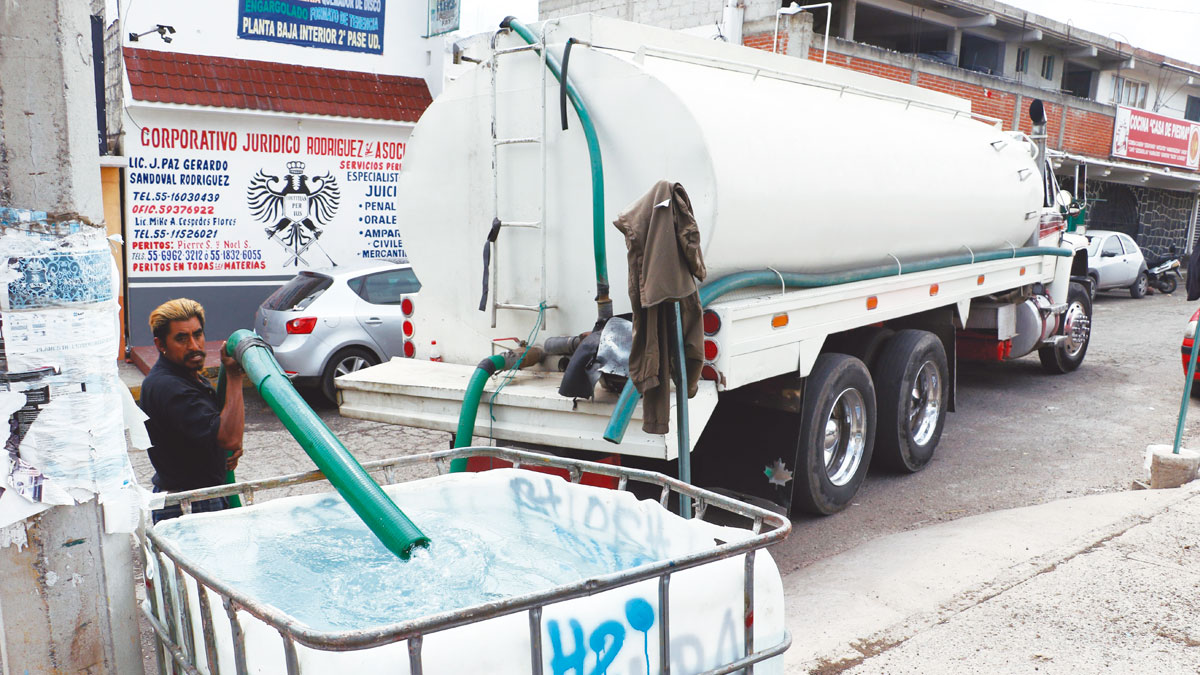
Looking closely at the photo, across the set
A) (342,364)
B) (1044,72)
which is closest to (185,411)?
(342,364)

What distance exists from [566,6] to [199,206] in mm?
12784

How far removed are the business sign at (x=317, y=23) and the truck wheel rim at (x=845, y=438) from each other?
9260 mm

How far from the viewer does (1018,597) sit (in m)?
4.19

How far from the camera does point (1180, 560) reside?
4.55m

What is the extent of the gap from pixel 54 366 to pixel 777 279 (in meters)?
3.80

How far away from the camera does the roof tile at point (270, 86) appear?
10766 millimetres

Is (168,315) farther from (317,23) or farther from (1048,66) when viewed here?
(1048,66)

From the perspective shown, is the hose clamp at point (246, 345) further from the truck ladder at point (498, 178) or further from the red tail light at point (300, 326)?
the red tail light at point (300, 326)

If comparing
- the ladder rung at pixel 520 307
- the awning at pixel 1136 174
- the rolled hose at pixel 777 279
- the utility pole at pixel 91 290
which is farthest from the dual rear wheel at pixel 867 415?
the awning at pixel 1136 174

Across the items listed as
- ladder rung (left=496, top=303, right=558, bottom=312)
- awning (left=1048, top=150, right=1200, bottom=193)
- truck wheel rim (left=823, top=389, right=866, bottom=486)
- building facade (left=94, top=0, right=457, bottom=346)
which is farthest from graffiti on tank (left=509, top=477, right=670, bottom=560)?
awning (left=1048, top=150, right=1200, bottom=193)

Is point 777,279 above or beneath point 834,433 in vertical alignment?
above

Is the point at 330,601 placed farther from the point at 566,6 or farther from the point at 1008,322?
the point at 566,6

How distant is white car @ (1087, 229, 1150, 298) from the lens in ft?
64.3

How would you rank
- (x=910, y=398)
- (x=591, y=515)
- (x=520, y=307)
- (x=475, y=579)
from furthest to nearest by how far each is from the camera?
(x=910, y=398) → (x=520, y=307) → (x=591, y=515) → (x=475, y=579)
